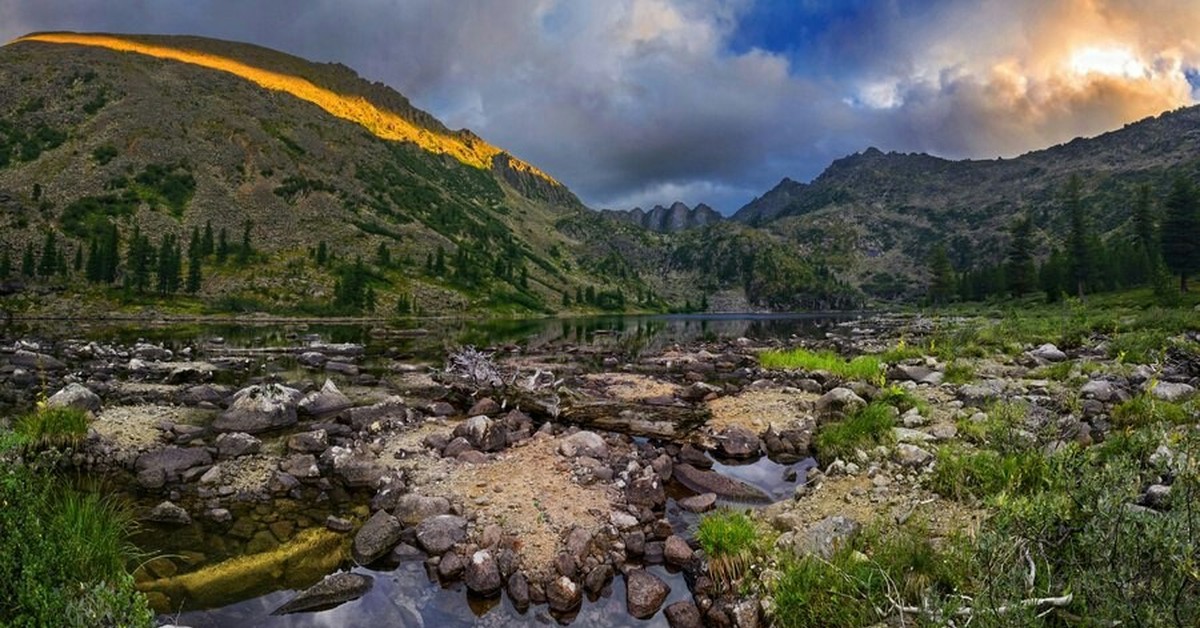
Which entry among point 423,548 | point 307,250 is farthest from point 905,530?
point 307,250

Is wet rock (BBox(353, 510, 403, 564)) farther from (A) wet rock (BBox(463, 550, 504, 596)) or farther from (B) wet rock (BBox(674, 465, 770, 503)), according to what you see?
(B) wet rock (BBox(674, 465, 770, 503))

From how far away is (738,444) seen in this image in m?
15.9

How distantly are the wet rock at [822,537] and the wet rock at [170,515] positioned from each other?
11422 mm

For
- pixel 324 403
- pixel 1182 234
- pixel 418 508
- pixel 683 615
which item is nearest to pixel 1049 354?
pixel 683 615

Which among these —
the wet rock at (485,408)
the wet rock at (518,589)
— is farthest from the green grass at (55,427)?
the wet rock at (518,589)

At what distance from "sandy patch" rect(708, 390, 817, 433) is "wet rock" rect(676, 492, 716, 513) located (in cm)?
557

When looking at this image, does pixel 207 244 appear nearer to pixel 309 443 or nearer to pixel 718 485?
pixel 309 443

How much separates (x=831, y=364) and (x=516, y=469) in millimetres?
20906

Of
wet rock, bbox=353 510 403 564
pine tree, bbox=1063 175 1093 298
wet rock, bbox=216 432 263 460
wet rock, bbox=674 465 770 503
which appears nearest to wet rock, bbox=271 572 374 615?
wet rock, bbox=353 510 403 564

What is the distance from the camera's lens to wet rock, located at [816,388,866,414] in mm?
18172

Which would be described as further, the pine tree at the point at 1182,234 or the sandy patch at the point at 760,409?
the pine tree at the point at 1182,234

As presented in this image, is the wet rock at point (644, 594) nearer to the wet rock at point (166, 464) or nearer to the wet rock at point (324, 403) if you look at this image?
the wet rock at point (166, 464)

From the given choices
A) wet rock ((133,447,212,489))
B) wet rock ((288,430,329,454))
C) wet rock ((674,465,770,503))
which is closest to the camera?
wet rock ((674,465,770,503))

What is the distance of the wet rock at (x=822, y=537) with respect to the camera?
800cm
